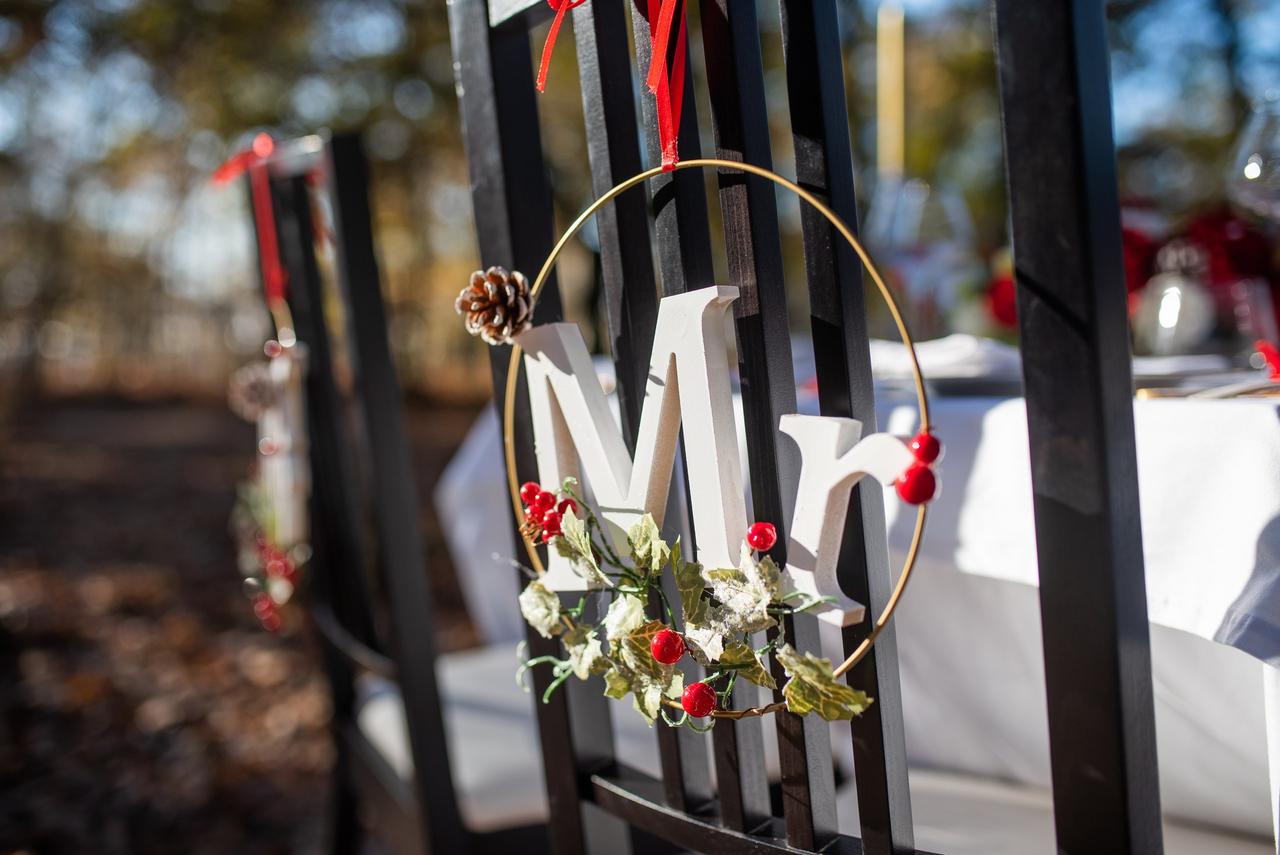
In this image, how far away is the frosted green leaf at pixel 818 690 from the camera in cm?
50

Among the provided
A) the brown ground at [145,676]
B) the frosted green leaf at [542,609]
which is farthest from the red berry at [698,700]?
the brown ground at [145,676]

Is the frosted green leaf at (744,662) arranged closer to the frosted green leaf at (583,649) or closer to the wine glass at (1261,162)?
the frosted green leaf at (583,649)

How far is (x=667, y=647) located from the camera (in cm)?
55

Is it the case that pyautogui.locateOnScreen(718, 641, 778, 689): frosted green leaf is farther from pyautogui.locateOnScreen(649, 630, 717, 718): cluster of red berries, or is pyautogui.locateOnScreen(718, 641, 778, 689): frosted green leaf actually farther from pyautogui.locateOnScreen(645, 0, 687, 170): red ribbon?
pyautogui.locateOnScreen(645, 0, 687, 170): red ribbon

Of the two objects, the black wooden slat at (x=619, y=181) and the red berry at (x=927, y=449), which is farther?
the black wooden slat at (x=619, y=181)

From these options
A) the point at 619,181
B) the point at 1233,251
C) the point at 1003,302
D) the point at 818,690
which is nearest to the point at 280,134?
the point at 1003,302

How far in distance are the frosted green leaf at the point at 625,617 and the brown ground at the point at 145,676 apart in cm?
174

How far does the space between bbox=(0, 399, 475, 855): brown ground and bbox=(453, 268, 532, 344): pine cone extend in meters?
1.74

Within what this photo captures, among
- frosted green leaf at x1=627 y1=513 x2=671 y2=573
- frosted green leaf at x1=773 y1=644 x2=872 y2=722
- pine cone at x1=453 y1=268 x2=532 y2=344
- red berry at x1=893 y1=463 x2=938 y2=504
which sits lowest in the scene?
frosted green leaf at x1=773 y1=644 x2=872 y2=722

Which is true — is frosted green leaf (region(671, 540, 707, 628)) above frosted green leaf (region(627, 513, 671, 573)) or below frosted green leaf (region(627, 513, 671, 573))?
below

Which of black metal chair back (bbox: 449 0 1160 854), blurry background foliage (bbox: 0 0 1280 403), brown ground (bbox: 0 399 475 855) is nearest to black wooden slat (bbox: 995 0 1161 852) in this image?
black metal chair back (bbox: 449 0 1160 854)

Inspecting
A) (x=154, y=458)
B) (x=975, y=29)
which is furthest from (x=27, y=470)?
(x=975, y=29)

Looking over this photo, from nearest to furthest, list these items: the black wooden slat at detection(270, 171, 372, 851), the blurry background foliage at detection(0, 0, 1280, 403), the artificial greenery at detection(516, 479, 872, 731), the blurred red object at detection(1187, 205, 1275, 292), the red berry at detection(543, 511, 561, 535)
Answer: the artificial greenery at detection(516, 479, 872, 731) < the red berry at detection(543, 511, 561, 535) < the black wooden slat at detection(270, 171, 372, 851) < the blurred red object at detection(1187, 205, 1275, 292) < the blurry background foliage at detection(0, 0, 1280, 403)

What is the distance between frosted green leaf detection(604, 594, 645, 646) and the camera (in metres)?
0.57
